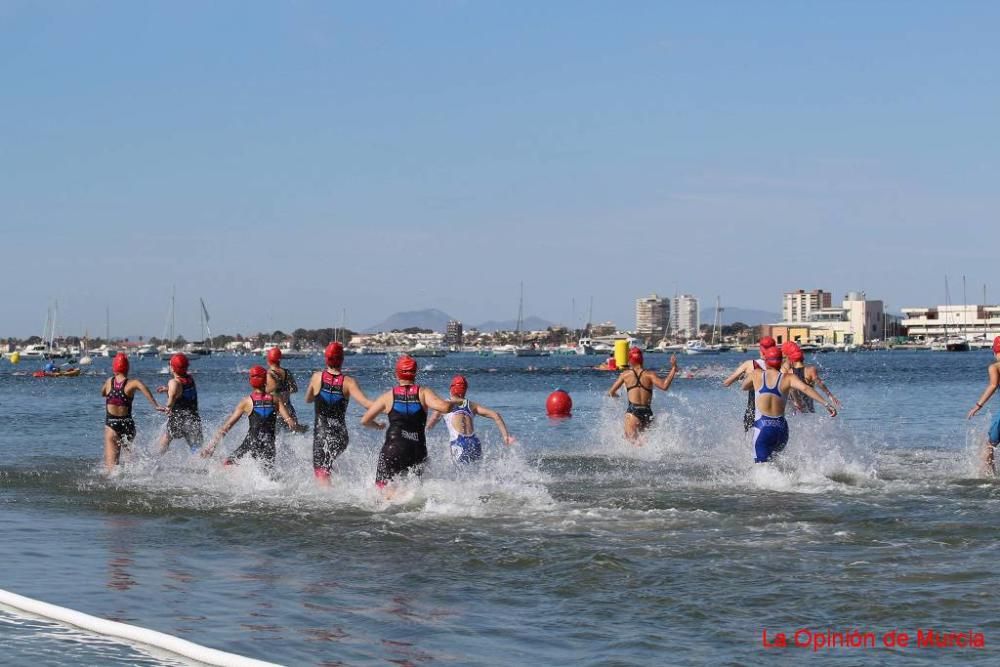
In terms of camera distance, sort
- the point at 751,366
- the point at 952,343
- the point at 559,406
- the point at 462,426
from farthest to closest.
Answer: the point at 952,343, the point at 559,406, the point at 751,366, the point at 462,426

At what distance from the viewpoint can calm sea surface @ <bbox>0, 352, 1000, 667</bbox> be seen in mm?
7500

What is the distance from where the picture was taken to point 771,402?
14.5 metres

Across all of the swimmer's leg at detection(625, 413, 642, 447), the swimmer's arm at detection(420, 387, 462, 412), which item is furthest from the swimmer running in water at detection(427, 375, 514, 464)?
the swimmer's leg at detection(625, 413, 642, 447)

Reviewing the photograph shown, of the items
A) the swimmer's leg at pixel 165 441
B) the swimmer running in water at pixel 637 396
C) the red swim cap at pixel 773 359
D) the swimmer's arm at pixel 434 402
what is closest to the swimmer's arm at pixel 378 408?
the swimmer's arm at pixel 434 402

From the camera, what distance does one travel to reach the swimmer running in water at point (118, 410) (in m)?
16.4

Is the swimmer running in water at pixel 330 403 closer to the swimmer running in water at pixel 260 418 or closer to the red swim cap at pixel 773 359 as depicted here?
the swimmer running in water at pixel 260 418

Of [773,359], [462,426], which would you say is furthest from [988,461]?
[462,426]

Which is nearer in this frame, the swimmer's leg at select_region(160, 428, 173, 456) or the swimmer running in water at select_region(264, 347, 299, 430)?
the swimmer running in water at select_region(264, 347, 299, 430)

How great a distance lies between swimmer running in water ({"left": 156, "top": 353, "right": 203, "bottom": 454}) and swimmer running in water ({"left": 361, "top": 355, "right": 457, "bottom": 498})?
516cm

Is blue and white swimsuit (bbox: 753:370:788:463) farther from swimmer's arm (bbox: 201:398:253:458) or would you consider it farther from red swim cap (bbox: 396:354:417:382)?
swimmer's arm (bbox: 201:398:253:458)

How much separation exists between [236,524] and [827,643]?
6722mm

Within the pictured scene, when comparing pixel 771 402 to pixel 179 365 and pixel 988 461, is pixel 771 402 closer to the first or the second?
pixel 988 461

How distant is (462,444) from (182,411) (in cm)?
502

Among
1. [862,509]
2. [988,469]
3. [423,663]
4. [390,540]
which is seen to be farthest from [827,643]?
[988,469]
